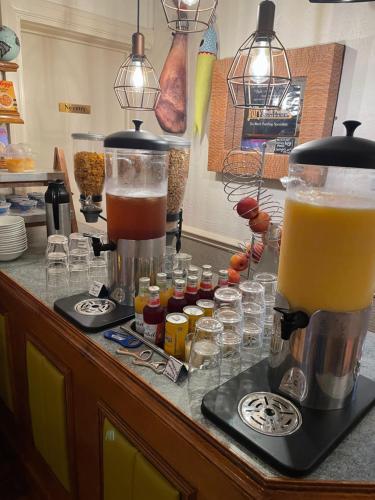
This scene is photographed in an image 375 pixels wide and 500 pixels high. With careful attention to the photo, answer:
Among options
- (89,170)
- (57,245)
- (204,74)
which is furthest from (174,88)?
(57,245)

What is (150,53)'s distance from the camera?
265 cm

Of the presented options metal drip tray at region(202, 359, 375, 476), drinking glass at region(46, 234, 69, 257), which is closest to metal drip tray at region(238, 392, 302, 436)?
metal drip tray at region(202, 359, 375, 476)

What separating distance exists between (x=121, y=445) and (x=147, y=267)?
474mm

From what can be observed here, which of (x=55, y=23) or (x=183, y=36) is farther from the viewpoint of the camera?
(x=183, y=36)

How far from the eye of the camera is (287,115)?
1.85 metres

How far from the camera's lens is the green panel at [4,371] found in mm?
1457

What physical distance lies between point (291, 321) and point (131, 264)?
0.55 m

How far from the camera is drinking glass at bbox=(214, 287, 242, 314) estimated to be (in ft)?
2.88

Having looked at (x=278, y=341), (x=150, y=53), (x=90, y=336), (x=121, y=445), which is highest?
(x=150, y=53)

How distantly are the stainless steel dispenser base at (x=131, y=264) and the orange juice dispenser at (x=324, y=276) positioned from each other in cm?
47

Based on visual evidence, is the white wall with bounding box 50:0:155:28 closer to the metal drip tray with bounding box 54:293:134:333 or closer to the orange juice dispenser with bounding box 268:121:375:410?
the metal drip tray with bounding box 54:293:134:333

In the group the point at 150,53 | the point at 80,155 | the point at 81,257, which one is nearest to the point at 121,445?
the point at 81,257

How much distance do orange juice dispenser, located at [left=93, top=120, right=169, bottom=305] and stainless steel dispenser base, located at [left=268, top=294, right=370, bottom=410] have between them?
48 centimetres

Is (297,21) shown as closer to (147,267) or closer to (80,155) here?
(80,155)
